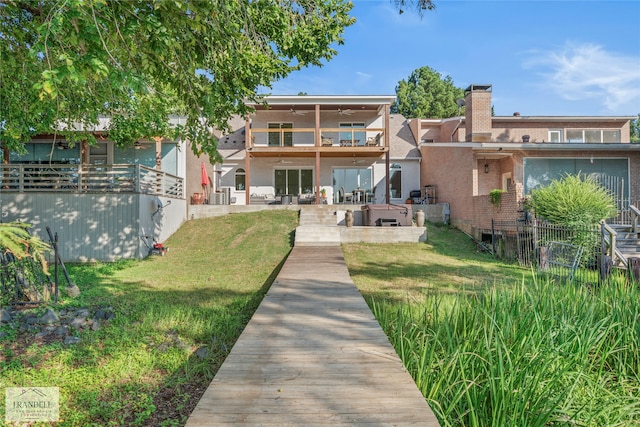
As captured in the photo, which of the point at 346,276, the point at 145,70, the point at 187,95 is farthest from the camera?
the point at 346,276

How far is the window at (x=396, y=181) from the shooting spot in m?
22.6

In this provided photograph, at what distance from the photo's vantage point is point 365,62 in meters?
10.7

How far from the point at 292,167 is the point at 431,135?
9977mm

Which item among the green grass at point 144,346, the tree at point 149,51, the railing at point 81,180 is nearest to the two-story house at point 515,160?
the tree at point 149,51

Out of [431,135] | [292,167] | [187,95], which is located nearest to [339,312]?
[187,95]

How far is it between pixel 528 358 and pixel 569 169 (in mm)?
16174

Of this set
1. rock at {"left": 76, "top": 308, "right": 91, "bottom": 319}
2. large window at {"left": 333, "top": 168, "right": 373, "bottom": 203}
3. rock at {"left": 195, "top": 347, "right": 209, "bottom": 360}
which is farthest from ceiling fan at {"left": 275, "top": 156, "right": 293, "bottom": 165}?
rock at {"left": 195, "top": 347, "right": 209, "bottom": 360}

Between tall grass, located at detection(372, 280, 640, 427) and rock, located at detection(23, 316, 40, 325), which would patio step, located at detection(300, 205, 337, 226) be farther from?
tall grass, located at detection(372, 280, 640, 427)

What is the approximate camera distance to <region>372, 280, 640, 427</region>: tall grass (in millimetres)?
2504

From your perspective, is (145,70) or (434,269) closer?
(145,70)

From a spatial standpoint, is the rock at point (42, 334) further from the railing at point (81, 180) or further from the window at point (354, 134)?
the window at point (354, 134)

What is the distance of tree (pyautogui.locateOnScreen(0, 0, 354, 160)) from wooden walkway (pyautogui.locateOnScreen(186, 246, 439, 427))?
9.73 feet

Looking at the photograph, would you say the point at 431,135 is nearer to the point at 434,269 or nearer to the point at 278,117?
the point at 278,117

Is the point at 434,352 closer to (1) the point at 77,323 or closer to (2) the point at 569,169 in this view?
(1) the point at 77,323
